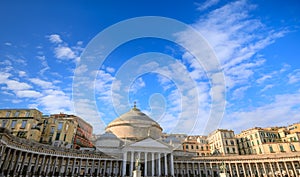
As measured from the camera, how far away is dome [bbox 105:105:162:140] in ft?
182

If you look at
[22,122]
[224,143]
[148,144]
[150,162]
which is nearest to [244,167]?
[224,143]

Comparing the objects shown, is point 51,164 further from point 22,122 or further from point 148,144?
point 148,144

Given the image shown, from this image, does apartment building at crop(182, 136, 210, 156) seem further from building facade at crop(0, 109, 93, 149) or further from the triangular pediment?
building facade at crop(0, 109, 93, 149)

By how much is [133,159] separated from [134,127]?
1276cm

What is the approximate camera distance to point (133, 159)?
147ft

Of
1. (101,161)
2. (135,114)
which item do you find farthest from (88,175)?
(135,114)

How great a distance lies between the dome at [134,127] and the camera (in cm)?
5556

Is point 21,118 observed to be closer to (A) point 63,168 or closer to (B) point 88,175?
(A) point 63,168

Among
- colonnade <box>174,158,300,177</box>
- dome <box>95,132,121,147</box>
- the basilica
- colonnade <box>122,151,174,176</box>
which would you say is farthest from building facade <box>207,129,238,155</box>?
dome <box>95,132,121,147</box>

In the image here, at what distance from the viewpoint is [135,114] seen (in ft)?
201

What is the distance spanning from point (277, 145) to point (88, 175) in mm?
50378

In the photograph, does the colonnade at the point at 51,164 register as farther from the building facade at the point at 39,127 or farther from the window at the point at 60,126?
the window at the point at 60,126

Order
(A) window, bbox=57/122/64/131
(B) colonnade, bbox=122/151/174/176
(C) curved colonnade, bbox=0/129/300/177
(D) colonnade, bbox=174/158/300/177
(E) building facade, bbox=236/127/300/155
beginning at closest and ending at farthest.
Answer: (C) curved colonnade, bbox=0/129/300/177
(B) colonnade, bbox=122/151/174/176
(A) window, bbox=57/122/64/131
(D) colonnade, bbox=174/158/300/177
(E) building facade, bbox=236/127/300/155

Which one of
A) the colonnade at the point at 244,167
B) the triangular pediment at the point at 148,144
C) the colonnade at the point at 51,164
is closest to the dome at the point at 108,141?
the colonnade at the point at 51,164
